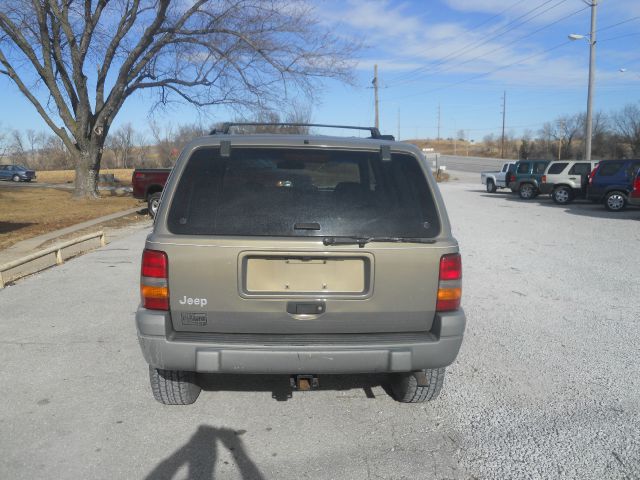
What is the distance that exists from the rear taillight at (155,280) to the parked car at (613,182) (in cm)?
1827

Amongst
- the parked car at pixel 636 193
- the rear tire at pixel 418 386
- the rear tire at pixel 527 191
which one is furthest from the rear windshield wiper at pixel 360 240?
the rear tire at pixel 527 191

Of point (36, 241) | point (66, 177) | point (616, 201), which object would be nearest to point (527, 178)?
point (616, 201)

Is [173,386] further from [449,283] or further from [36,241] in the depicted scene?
[36,241]

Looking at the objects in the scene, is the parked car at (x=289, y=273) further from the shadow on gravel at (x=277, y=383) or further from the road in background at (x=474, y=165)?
the road in background at (x=474, y=165)

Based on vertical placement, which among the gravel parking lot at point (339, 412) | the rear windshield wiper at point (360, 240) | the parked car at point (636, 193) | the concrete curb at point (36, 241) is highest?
the rear windshield wiper at point (360, 240)

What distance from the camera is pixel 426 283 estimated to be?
317cm

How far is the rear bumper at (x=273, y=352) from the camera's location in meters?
3.04

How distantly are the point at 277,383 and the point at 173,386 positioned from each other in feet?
2.81

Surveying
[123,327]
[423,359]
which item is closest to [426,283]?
[423,359]

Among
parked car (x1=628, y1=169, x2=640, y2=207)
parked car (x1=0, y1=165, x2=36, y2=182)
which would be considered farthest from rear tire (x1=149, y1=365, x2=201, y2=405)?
parked car (x1=0, y1=165, x2=36, y2=182)

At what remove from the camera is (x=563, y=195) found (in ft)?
70.6

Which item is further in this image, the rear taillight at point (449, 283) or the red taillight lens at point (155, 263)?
the rear taillight at point (449, 283)

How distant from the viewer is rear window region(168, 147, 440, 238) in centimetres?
310

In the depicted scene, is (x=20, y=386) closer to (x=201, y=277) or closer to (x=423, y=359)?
(x=201, y=277)
